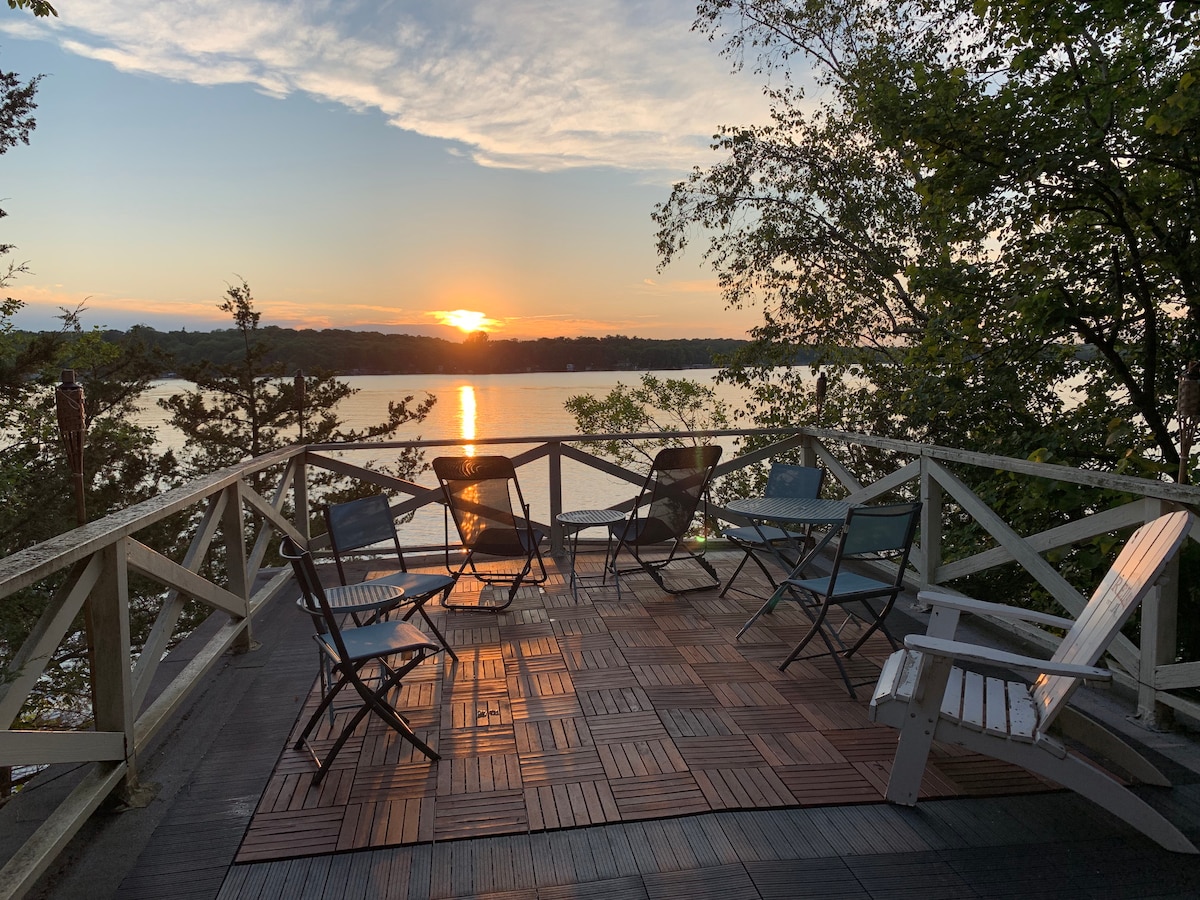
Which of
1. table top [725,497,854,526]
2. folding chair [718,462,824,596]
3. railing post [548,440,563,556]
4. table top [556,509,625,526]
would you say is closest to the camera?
table top [725,497,854,526]

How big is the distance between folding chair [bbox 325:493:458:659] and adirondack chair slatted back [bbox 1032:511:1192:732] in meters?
2.47

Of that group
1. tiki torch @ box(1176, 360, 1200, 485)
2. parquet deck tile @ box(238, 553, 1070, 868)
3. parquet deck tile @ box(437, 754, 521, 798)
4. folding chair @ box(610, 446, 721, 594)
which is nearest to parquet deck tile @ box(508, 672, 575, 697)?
parquet deck tile @ box(238, 553, 1070, 868)

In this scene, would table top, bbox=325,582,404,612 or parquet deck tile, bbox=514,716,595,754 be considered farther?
table top, bbox=325,582,404,612

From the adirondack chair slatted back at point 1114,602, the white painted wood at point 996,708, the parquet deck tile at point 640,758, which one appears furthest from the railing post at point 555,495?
the adirondack chair slatted back at point 1114,602

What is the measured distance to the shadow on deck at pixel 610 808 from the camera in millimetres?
2068

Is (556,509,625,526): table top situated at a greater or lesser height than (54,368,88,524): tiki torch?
lesser

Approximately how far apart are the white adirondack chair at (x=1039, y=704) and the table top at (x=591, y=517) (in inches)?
106

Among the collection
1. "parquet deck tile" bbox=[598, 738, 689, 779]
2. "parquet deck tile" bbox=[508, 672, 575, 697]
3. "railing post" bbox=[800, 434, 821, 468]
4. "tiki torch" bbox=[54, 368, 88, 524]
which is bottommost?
"parquet deck tile" bbox=[508, 672, 575, 697]

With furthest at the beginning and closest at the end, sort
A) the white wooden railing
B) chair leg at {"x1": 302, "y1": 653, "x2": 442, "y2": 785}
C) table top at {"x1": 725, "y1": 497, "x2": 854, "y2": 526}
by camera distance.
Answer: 1. table top at {"x1": 725, "y1": 497, "x2": 854, "y2": 526}
2. chair leg at {"x1": 302, "y1": 653, "x2": 442, "y2": 785}
3. the white wooden railing

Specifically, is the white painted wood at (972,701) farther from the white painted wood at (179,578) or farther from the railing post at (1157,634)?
the white painted wood at (179,578)

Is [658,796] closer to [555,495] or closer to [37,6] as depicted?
[555,495]

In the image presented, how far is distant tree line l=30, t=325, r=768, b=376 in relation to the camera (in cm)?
1542

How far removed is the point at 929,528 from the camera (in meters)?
4.62

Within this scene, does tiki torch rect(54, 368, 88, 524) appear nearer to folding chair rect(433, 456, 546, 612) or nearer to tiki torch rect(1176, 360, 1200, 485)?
folding chair rect(433, 456, 546, 612)
